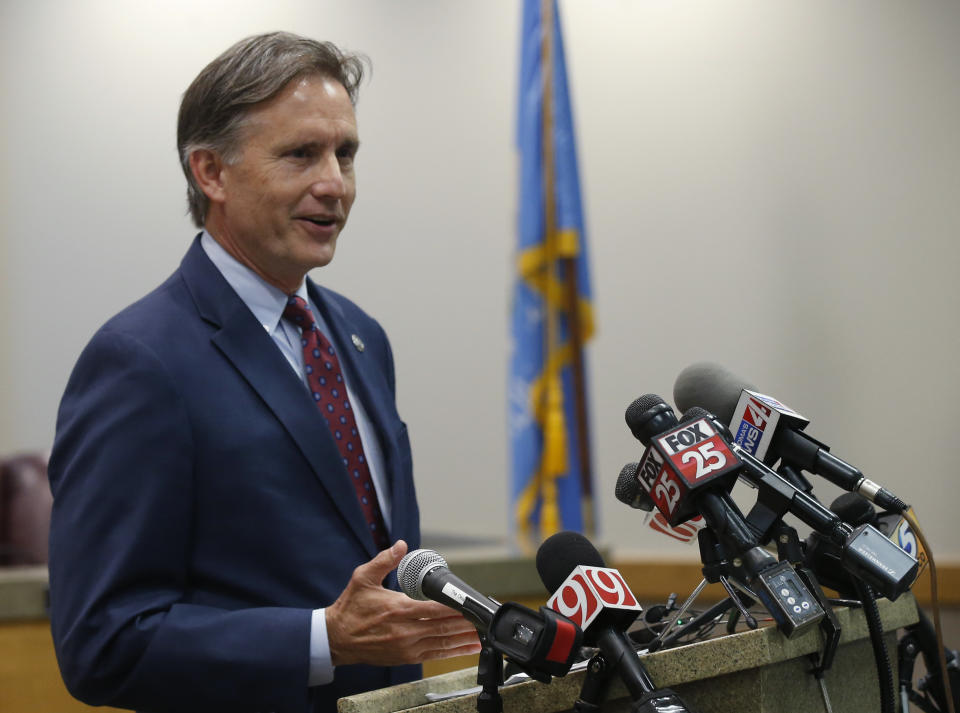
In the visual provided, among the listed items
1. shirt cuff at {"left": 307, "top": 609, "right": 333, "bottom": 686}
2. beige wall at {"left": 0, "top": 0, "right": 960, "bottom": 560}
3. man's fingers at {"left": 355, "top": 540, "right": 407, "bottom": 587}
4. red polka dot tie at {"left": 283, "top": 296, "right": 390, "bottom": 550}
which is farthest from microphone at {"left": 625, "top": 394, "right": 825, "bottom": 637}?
beige wall at {"left": 0, "top": 0, "right": 960, "bottom": 560}

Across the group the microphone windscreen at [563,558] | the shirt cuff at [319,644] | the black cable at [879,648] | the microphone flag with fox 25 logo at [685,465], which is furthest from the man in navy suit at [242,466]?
the black cable at [879,648]

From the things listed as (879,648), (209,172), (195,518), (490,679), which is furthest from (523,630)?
(209,172)

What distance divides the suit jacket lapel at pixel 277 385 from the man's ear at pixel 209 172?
155mm

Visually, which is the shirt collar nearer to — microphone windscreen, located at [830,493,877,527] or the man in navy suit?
the man in navy suit

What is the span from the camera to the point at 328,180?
1.66m

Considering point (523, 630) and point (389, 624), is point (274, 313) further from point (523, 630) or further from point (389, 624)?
point (523, 630)

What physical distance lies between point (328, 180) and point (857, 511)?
2.91ft

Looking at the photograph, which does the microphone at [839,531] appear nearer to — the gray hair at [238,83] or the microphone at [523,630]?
the microphone at [523,630]

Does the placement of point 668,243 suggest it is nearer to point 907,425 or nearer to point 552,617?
point 907,425

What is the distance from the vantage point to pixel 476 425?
5.70m

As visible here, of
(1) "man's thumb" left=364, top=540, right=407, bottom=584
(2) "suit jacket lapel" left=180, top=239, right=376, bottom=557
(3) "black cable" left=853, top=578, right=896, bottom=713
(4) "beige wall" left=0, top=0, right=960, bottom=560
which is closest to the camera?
(3) "black cable" left=853, top=578, right=896, bottom=713

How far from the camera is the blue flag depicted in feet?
14.4

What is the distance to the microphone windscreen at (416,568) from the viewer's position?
1130mm

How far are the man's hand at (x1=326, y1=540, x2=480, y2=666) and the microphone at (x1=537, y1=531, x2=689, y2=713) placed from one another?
0.21 meters
